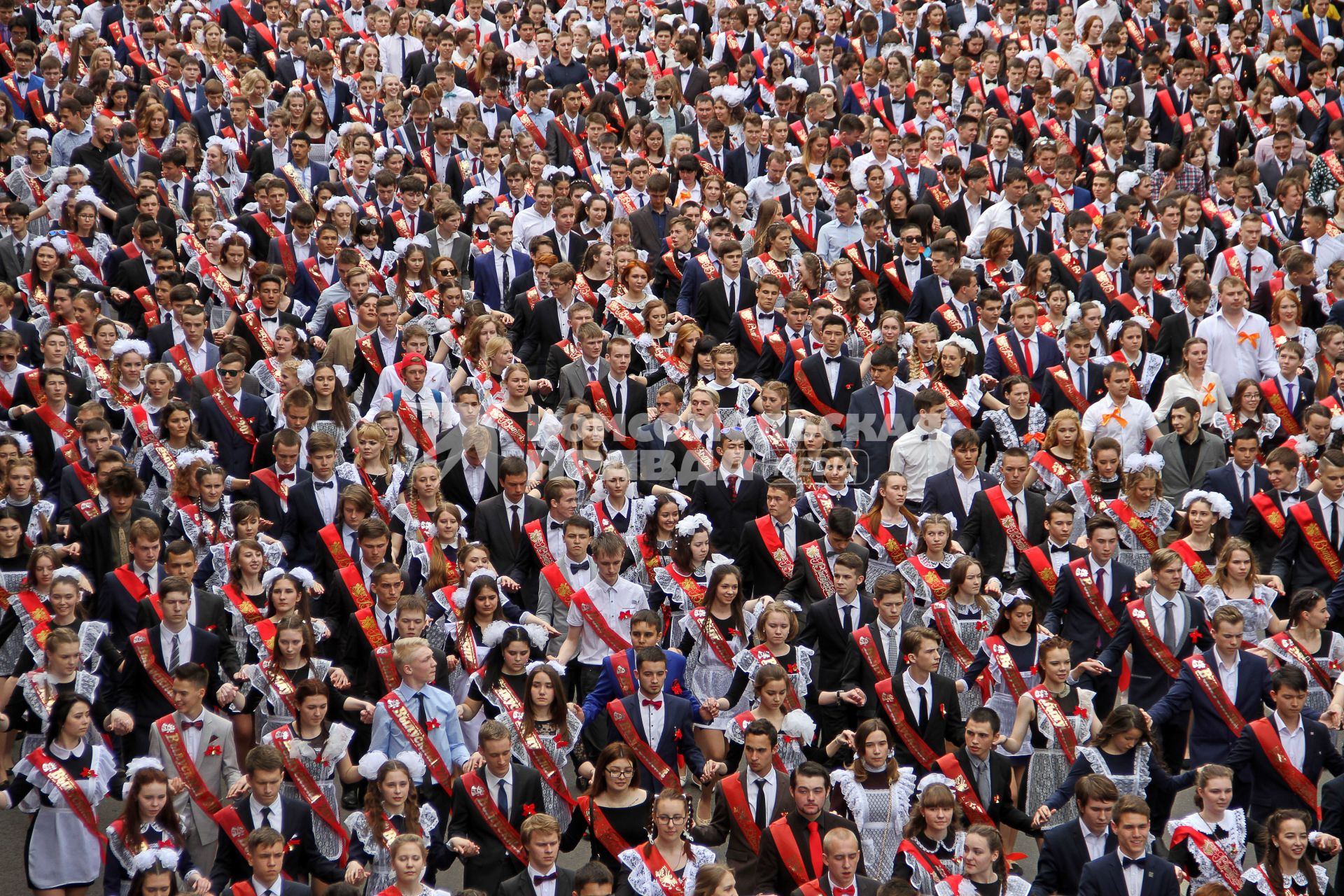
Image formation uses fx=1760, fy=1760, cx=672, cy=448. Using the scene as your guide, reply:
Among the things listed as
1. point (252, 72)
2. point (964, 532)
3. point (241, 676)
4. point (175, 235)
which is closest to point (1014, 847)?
point (964, 532)

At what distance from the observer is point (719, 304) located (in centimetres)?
1495

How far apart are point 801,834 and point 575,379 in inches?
215

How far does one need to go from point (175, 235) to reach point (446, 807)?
7.60 meters

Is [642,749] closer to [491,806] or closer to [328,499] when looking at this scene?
[491,806]

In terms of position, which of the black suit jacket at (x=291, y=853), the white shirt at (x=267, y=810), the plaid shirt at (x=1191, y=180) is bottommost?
the black suit jacket at (x=291, y=853)

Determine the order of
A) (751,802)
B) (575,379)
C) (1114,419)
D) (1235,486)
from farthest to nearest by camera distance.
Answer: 1. (575,379)
2. (1114,419)
3. (1235,486)
4. (751,802)

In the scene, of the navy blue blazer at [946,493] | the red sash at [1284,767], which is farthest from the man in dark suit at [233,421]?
the red sash at [1284,767]

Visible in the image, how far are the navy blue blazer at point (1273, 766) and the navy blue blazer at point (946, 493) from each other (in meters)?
2.81

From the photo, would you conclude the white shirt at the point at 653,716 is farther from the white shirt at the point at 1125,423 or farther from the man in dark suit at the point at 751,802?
the white shirt at the point at 1125,423

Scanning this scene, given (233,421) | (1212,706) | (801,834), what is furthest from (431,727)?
(1212,706)

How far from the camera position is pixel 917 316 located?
49.3 ft

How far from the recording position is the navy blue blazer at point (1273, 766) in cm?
974

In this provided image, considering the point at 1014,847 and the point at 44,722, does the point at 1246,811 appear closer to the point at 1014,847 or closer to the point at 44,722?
the point at 1014,847

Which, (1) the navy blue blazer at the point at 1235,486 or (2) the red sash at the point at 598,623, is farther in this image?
(1) the navy blue blazer at the point at 1235,486
